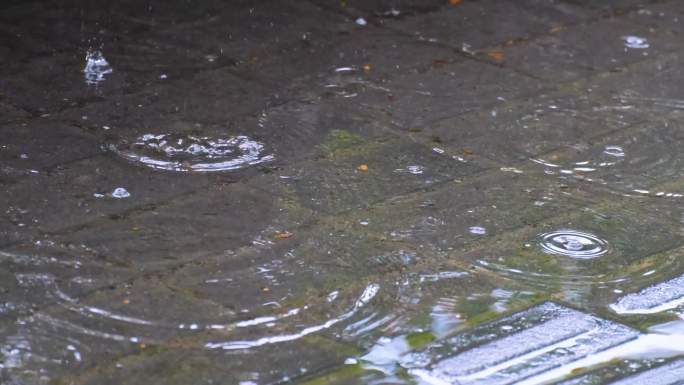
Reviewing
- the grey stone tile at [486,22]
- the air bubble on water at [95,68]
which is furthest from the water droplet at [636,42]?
the air bubble on water at [95,68]

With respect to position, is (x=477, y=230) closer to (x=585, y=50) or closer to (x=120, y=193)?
(x=120, y=193)

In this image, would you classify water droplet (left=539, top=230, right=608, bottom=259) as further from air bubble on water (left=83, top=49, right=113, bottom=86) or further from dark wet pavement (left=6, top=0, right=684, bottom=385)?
air bubble on water (left=83, top=49, right=113, bottom=86)

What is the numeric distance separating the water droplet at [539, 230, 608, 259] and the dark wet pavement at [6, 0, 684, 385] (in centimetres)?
1

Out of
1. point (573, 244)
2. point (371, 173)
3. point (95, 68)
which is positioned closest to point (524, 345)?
point (573, 244)

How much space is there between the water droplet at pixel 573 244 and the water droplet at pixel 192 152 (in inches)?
51.7

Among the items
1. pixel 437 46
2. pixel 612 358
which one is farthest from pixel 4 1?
pixel 612 358

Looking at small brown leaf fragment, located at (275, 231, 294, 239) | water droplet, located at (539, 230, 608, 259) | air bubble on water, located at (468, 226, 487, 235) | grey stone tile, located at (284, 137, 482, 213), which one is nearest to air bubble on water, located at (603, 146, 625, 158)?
grey stone tile, located at (284, 137, 482, 213)

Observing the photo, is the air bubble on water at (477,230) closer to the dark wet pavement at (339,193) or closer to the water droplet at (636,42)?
the dark wet pavement at (339,193)

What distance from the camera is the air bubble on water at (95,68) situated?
19.5ft

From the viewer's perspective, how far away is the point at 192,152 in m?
5.22

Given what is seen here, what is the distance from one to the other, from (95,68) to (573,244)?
2730 mm

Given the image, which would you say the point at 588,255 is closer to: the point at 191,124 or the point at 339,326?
the point at 339,326

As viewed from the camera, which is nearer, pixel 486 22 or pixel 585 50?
pixel 585 50

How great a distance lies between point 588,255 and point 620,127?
Result: 1.35m
